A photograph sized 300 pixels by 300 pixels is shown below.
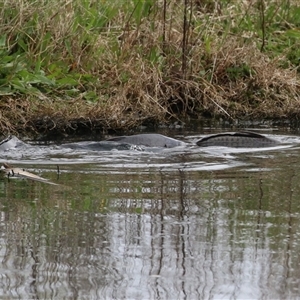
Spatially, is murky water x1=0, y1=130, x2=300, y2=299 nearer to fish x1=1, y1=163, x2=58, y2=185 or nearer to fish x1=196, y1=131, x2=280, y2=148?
fish x1=1, y1=163, x2=58, y2=185

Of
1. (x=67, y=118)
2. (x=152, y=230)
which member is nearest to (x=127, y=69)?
(x=67, y=118)

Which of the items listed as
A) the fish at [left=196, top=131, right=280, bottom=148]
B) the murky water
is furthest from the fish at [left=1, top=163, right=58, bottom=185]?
the fish at [left=196, top=131, right=280, bottom=148]

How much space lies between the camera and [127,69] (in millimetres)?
8422

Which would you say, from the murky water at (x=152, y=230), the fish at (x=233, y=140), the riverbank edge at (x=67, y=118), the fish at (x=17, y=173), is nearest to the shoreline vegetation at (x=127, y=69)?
the riverbank edge at (x=67, y=118)

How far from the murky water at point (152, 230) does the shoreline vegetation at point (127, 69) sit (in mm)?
1484

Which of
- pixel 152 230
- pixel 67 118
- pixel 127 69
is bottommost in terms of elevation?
pixel 152 230

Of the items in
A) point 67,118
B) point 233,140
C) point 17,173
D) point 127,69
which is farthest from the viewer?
point 127,69

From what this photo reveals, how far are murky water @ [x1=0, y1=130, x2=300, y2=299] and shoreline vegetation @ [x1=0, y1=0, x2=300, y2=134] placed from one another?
1484 mm

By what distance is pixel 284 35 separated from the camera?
32.4ft

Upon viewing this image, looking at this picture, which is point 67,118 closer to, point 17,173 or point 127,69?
point 127,69

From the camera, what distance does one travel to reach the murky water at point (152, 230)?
134 inches

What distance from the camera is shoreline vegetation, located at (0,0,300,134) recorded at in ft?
25.5

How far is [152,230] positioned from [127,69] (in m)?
4.36

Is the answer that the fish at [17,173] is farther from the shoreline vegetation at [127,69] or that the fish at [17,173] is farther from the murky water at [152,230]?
the shoreline vegetation at [127,69]
